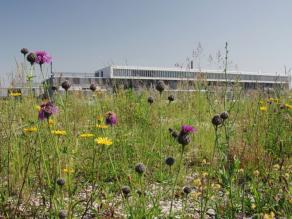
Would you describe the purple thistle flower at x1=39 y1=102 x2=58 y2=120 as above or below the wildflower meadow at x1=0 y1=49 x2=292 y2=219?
above

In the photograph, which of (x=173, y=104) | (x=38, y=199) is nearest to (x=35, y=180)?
(x=38, y=199)

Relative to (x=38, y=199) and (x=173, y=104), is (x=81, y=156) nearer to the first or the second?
(x=38, y=199)

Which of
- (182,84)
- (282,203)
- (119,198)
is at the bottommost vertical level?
(119,198)

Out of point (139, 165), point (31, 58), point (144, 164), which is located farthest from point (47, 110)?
point (144, 164)

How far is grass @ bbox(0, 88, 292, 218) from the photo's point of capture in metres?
1.87

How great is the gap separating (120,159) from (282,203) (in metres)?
1.58

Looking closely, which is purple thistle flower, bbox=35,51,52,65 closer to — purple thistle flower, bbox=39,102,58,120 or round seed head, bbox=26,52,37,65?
round seed head, bbox=26,52,37,65

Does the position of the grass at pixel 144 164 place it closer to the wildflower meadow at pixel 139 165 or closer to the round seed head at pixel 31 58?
the wildflower meadow at pixel 139 165

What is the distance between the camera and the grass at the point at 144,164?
187cm

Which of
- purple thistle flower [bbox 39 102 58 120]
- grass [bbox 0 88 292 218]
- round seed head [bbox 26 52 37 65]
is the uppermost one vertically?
round seed head [bbox 26 52 37 65]

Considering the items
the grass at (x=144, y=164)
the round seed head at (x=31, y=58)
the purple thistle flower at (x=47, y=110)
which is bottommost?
the grass at (x=144, y=164)

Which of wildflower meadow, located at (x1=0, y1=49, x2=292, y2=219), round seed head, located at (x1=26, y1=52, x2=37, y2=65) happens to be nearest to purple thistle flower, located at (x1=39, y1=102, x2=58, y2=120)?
wildflower meadow, located at (x1=0, y1=49, x2=292, y2=219)

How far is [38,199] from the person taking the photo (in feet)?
7.72

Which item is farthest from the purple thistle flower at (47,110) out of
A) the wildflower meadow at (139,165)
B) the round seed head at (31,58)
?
the round seed head at (31,58)
